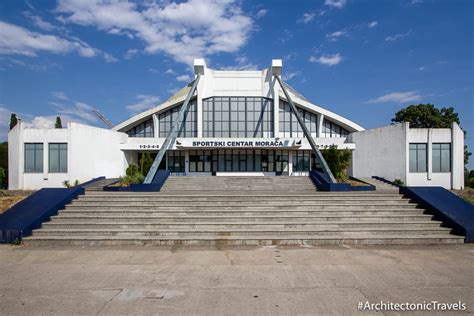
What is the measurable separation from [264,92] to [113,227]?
1051 inches

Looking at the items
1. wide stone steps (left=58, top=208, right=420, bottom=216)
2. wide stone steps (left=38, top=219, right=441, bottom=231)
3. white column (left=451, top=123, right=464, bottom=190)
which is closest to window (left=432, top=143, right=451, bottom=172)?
white column (left=451, top=123, right=464, bottom=190)

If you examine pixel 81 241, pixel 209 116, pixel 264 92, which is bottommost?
pixel 81 241

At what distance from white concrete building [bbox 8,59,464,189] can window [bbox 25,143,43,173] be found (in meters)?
0.08

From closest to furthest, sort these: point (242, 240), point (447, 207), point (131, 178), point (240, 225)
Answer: point (242, 240) → point (240, 225) → point (447, 207) → point (131, 178)

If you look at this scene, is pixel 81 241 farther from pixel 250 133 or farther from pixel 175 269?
pixel 250 133

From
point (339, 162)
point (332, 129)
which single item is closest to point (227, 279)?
point (339, 162)

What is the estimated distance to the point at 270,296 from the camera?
511 cm

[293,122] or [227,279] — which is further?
[293,122]

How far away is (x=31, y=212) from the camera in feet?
32.6

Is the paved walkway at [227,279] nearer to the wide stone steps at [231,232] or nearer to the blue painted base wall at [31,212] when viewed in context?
the blue painted base wall at [31,212]

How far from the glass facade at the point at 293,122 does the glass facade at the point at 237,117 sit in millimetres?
1461

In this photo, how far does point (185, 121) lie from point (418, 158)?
78.7ft

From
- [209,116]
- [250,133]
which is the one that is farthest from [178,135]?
[250,133]

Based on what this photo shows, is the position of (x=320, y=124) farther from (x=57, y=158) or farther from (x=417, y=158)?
(x=57, y=158)
